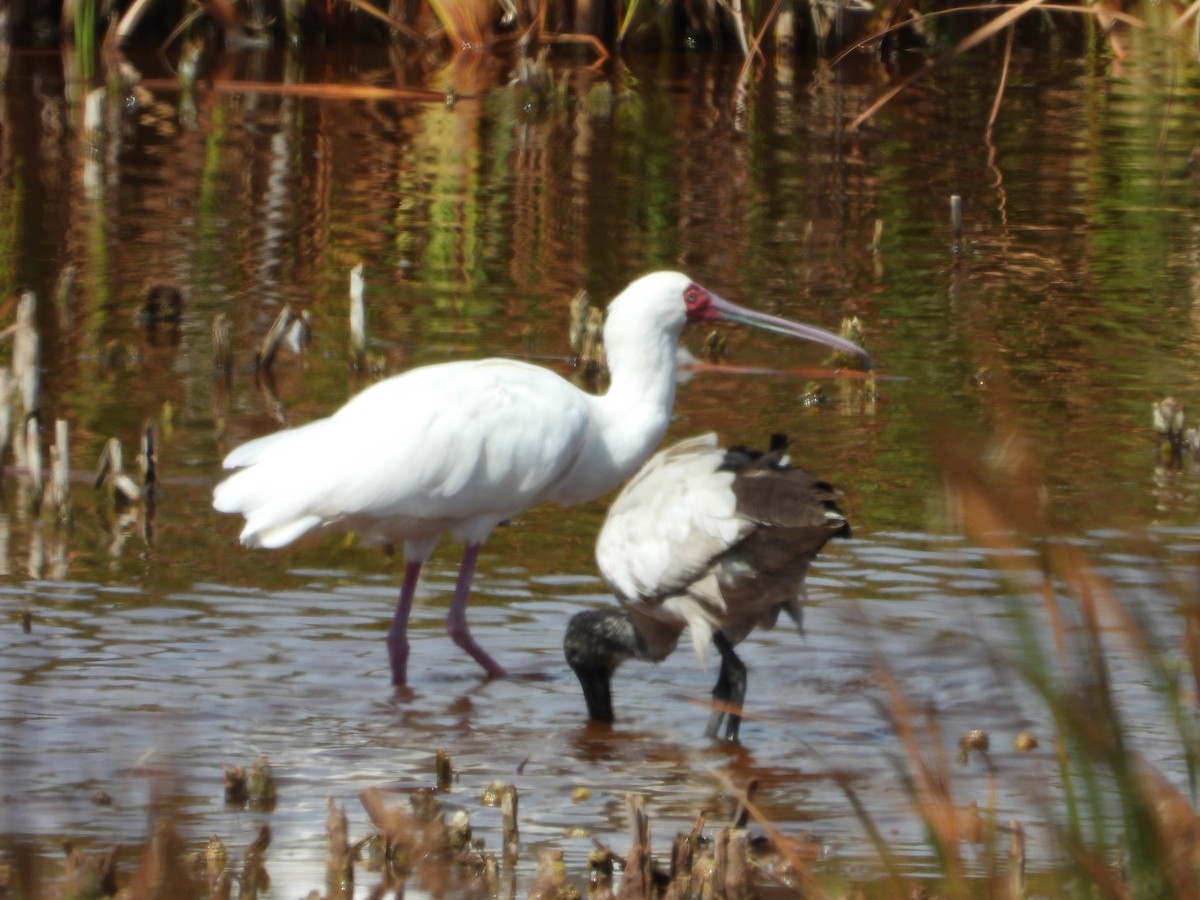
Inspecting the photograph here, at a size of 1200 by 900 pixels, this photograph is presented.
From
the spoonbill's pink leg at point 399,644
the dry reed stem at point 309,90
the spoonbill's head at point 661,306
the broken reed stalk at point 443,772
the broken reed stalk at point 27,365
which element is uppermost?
the dry reed stem at point 309,90

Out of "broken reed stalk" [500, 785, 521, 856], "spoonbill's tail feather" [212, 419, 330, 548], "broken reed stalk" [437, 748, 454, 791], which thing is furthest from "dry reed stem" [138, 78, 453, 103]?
"broken reed stalk" [500, 785, 521, 856]

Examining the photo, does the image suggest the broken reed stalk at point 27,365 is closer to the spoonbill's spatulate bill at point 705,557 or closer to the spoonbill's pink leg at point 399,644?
the spoonbill's pink leg at point 399,644

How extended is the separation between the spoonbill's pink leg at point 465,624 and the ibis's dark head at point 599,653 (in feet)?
0.93

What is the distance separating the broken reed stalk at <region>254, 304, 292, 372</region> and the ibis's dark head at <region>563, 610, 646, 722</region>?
131 inches

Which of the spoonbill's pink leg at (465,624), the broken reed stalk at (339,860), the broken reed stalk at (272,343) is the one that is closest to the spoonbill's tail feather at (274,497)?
the spoonbill's pink leg at (465,624)

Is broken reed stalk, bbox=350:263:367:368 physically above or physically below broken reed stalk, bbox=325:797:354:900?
above

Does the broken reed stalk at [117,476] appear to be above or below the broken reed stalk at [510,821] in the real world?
above

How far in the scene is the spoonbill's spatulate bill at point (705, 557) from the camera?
5.26 m

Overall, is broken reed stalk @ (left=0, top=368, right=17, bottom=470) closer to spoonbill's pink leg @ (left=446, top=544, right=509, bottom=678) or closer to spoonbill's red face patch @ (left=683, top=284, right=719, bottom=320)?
spoonbill's pink leg @ (left=446, top=544, right=509, bottom=678)

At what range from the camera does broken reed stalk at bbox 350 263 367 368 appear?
8906mm

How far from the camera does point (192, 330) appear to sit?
9.59m

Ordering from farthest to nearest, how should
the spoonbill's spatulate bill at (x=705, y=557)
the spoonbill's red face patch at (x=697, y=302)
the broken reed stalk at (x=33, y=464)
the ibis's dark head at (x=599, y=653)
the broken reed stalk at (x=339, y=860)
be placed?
1. the broken reed stalk at (x=33, y=464)
2. the spoonbill's red face patch at (x=697, y=302)
3. the ibis's dark head at (x=599, y=653)
4. the spoonbill's spatulate bill at (x=705, y=557)
5. the broken reed stalk at (x=339, y=860)

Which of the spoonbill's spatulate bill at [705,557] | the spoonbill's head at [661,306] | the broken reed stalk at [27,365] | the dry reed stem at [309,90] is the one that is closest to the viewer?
the spoonbill's spatulate bill at [705,557]

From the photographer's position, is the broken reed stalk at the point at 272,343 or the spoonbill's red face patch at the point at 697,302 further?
the broken reed stalk at the point at 272,343
